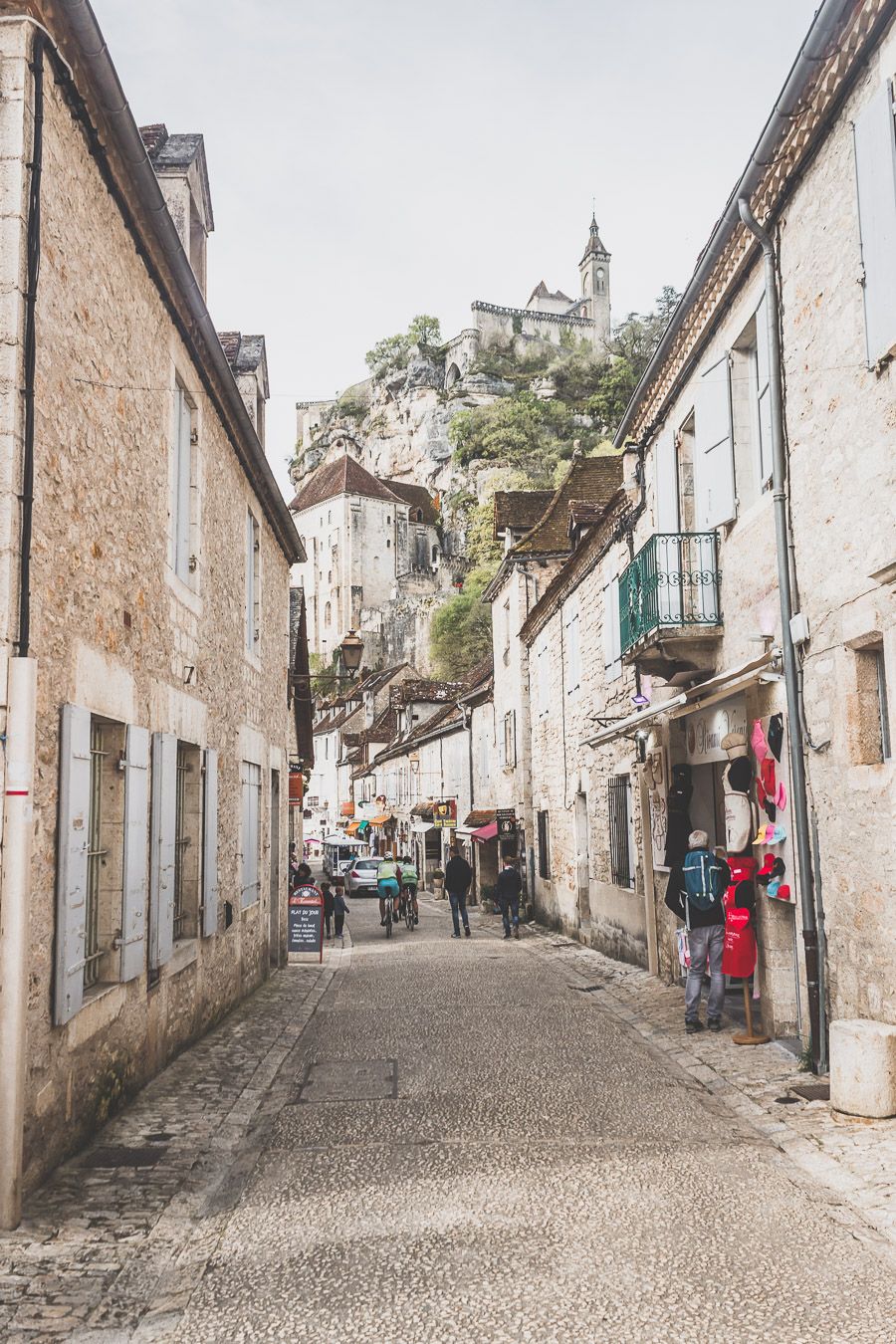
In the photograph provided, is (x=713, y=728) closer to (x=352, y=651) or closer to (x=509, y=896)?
(x=352, y=651)

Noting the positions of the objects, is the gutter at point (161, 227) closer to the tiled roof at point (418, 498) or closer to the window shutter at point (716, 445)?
the window shutter at point (716, 445)

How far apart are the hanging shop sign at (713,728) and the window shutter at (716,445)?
157 cm

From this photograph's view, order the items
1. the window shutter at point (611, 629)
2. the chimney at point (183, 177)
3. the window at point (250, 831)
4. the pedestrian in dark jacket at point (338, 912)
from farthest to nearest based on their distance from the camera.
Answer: the pedestrian in dark jacket at point (338, 912) → the window shutter at point (611, 629) → the window at point (250, 831) → the chimney at point (183, 177)

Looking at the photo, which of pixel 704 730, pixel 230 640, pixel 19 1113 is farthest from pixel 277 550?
pixel 19 1113

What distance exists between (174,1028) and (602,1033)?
3.40 meters

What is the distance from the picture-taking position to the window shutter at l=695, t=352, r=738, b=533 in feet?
28.7

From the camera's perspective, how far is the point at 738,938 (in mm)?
8188

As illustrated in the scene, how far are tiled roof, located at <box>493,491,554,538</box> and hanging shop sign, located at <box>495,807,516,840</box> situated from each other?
6598 millimetres

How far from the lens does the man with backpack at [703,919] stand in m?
8.38

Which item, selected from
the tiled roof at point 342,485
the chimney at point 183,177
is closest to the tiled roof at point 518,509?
the chimney at point 183,177

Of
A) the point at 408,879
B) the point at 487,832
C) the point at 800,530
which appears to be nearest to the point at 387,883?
the point at 408,879

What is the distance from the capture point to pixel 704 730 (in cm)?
1009

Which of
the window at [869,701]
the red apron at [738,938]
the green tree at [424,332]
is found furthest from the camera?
the green tree at [424,332]

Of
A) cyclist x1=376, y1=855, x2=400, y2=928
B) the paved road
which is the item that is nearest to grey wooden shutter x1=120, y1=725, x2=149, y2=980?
the paved road
